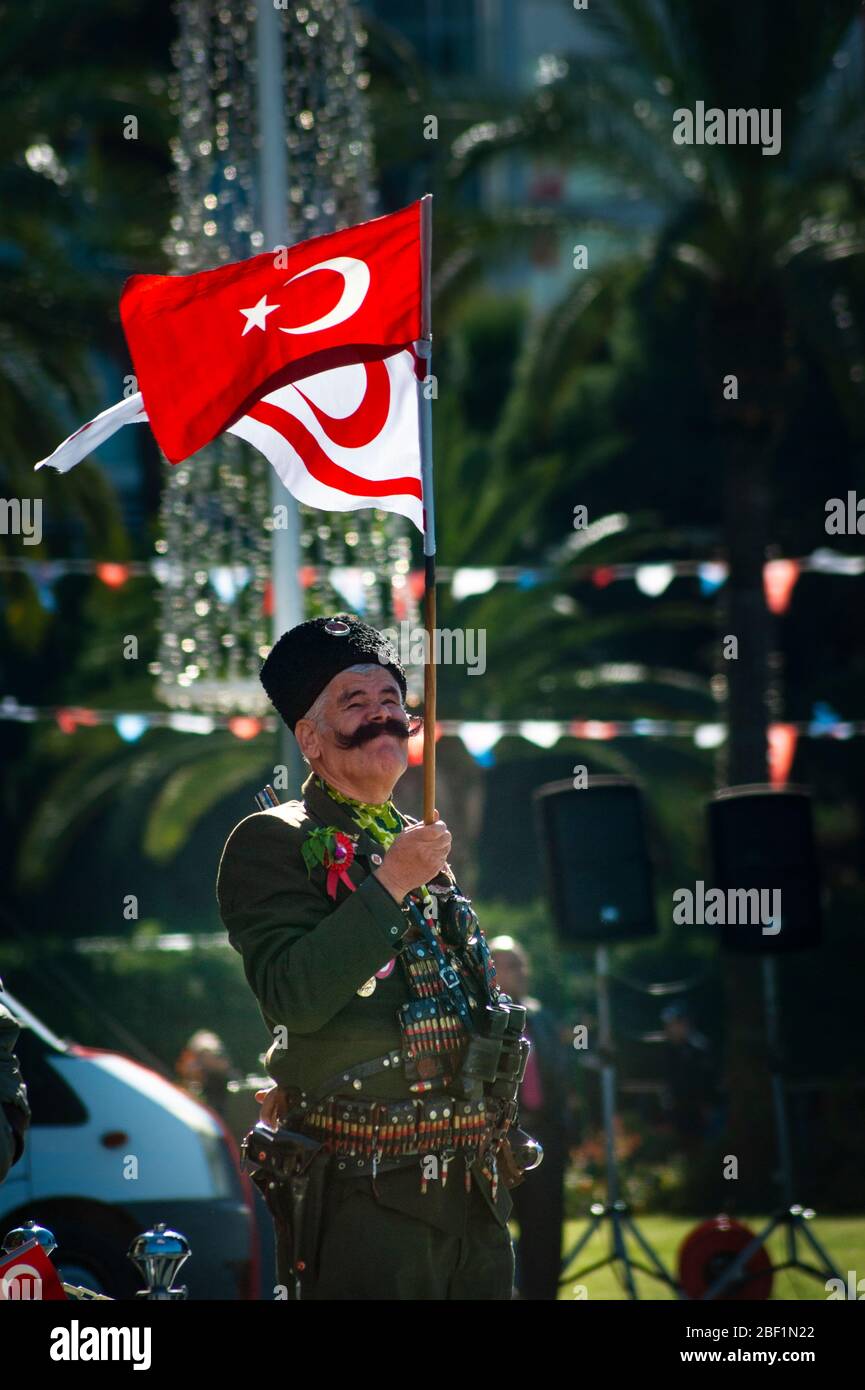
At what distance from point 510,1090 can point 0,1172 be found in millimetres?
988

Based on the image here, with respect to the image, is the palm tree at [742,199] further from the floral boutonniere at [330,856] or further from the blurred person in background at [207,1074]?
the floral boutonniere at [330,856]

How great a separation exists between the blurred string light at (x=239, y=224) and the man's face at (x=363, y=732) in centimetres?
467

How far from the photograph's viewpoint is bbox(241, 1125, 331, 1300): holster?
3875 mm

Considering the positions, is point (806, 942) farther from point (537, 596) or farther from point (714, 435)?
point (714, 435)

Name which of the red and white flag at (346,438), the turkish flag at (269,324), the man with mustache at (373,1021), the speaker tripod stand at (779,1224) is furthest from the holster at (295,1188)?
the speaker tripod stand at (779,1224)

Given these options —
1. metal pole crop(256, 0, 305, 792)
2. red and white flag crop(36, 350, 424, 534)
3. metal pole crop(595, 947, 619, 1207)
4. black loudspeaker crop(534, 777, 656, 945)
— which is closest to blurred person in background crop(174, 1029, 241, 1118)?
black loudspeaker crop(534, 777, 656, 945)

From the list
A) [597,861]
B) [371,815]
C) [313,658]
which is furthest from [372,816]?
[597,861]

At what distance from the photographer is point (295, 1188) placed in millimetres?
3891

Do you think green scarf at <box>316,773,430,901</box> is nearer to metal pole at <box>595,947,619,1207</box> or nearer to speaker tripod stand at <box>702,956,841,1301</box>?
speaker tripod stand at <box>702,956,841,1301</box>

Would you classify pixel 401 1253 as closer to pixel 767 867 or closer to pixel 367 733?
pixel 367 733

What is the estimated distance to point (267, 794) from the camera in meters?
4.34

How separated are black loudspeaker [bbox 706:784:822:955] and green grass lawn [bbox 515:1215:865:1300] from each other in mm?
1419

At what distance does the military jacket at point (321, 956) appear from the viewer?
3713mm
